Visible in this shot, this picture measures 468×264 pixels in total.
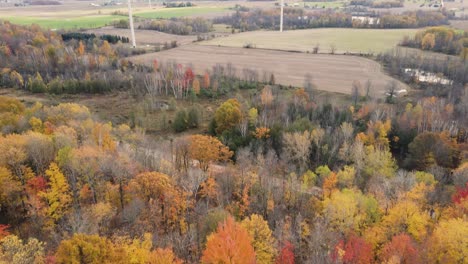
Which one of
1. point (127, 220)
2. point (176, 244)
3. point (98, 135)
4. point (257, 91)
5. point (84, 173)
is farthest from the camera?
point (257, 91)

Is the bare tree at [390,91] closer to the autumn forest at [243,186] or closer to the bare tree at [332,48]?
the autumn forest at [243,186]

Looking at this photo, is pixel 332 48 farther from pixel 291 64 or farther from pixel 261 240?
pixel 261 240

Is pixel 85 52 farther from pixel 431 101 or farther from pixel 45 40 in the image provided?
pixel 431 101

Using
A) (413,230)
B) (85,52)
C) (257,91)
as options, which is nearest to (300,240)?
(413,230)

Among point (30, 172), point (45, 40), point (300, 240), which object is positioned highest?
point (45, 40)

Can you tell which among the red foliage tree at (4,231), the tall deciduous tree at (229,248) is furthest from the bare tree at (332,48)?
the red foliage tree at (4,231)

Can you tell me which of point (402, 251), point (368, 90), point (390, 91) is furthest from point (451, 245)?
point (390, 91)
